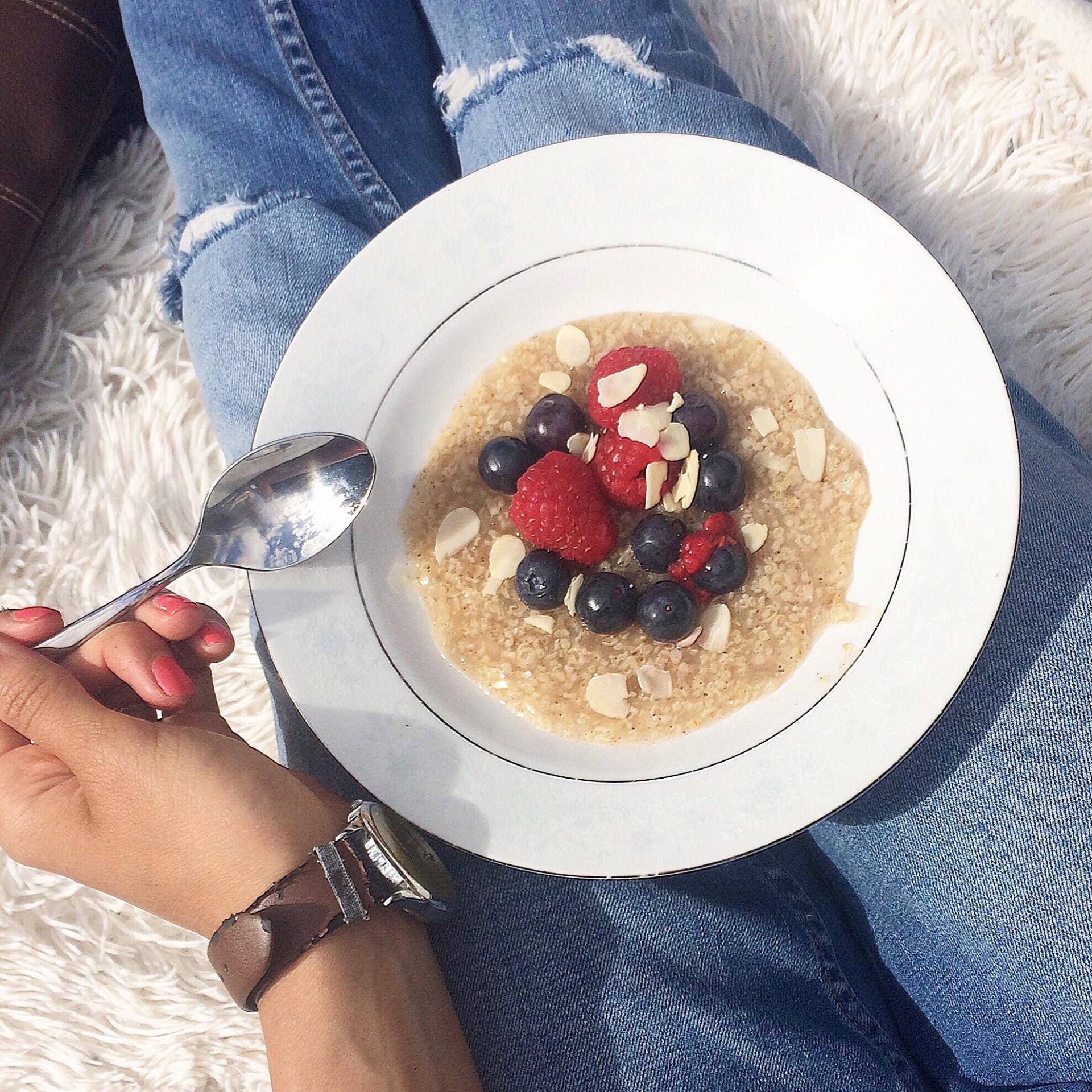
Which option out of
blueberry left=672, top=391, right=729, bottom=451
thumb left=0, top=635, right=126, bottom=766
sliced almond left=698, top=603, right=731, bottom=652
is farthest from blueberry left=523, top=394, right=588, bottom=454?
thumb left=0, top=635, right=126, bottom=766

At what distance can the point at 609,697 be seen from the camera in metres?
0.91

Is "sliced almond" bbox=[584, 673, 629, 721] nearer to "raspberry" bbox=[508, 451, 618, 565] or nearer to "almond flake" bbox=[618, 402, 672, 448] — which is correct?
"raspberry" bbox=[508, 451, 618, 565]

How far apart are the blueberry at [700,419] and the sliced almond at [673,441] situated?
0.04 feet

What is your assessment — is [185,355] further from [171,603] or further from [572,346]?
[572,346]

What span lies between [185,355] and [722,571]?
84 centimetres

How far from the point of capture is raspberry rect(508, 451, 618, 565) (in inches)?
34.9

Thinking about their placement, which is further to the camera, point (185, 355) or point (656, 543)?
point (185, 355)

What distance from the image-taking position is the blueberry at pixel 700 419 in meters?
0.90

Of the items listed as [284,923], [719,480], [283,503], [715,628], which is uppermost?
[719,480]

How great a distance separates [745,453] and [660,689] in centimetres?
26

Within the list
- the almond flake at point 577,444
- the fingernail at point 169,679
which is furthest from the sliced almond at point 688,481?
the fingernail at point 169,679

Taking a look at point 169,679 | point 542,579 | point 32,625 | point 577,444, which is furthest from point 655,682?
point 32,625

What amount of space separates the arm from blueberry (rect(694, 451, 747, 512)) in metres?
0.49

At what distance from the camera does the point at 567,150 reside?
909 millimetres
